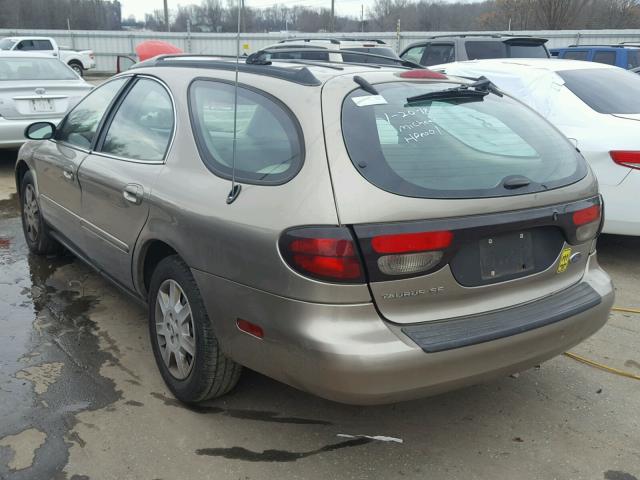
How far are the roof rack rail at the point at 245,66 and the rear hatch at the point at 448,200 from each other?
0.46 ft

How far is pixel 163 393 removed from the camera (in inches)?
125

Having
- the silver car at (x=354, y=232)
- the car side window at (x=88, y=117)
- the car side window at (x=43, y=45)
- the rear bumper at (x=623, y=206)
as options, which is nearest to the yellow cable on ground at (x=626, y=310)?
the rear bumper at (x=623, y=206)

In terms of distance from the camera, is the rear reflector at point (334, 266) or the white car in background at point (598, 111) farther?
the white car in background at point (598, 111)

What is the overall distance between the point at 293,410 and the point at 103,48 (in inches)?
1418

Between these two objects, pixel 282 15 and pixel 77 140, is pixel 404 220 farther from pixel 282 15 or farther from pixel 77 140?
pixel 282 15

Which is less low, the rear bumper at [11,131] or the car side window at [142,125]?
the car side window at [142,125]

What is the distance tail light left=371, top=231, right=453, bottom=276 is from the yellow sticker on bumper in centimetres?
70

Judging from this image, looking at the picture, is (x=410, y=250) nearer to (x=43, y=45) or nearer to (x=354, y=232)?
(x=354, y=232)

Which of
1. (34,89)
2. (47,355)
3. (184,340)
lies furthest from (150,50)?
(184,340)

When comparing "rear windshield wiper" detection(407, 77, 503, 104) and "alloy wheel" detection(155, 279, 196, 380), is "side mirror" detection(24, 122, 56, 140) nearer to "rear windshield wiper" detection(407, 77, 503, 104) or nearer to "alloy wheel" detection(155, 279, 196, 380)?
"alloy wheel" detection(155, 279, 196, 380)

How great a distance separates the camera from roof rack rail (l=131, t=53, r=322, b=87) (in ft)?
8.76

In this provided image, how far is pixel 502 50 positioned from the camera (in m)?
10.5

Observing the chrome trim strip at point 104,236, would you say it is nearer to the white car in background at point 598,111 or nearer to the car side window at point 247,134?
the car side window at point 247,134

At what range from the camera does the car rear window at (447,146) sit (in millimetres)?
2418
